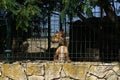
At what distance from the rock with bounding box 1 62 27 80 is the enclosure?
0.76ft

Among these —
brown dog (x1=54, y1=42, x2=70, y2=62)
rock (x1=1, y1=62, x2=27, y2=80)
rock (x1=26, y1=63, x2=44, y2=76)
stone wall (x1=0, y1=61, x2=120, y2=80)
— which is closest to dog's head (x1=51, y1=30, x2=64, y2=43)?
brown dog (x1=54, y1=42, x2=70, y2=62)

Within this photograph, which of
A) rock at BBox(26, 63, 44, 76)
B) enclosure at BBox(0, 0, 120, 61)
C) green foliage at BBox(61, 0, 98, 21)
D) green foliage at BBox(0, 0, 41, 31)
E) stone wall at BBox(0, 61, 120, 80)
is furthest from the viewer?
enclosure at BBox(0, 0, 120, 61)

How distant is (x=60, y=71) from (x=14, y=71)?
120 centimetres

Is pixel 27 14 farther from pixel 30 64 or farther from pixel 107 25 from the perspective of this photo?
pixel 107 25

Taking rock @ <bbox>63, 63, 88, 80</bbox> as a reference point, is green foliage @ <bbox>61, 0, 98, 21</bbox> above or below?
above

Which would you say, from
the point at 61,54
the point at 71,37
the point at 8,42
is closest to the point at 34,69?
the point at 61,54

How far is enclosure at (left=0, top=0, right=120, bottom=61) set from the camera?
13156 mm

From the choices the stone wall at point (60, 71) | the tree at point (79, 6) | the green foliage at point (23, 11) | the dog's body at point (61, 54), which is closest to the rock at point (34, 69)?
the stone wall at point (60, 71)

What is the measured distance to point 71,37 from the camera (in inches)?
525

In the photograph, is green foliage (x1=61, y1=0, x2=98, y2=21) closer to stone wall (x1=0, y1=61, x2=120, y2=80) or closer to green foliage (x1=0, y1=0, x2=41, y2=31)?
green foliage (x1=0, y1=0, x2=41, y2=31)

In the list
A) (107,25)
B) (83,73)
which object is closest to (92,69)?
(83,73)

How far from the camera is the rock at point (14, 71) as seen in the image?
43.0ft

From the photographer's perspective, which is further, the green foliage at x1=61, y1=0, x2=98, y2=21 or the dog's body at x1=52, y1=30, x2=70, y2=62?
the dog's body at x1=52, y1=30, x2=70, y2=62

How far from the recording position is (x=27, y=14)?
1245 centimetres
